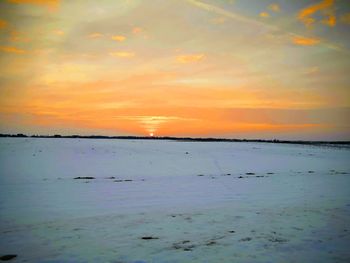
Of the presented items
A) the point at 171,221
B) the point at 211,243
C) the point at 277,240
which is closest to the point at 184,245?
the point at 211,243

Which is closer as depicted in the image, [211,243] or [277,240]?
[211,243]

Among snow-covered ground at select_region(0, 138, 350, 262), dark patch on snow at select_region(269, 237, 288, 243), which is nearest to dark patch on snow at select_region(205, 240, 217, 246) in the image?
snow-covered ground at select_region(0, 138, 350, 262)

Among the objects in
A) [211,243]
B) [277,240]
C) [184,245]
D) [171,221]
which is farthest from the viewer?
[171,221]

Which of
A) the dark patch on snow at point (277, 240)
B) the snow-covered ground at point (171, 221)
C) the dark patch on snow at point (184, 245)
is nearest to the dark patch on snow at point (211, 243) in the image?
the snow-covered ground at point (171, 221)

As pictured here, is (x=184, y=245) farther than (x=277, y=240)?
No

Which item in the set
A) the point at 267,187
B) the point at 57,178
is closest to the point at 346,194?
the point at 267,187

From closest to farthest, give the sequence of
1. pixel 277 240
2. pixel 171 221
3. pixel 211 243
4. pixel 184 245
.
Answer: pixel 184 245
pixel 211 243
pixel 277 240
pixel 171 221

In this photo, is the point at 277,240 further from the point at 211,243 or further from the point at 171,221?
the point at 171,221

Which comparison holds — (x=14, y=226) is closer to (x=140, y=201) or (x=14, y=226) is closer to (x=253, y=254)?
(x=140, y=201)

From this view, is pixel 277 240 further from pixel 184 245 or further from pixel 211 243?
pixel 184 245

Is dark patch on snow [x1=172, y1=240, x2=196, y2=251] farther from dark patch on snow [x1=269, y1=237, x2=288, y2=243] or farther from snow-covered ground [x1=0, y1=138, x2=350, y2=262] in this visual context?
dark patch on snow [x1=269, y1=237, x2=288, y2=243]

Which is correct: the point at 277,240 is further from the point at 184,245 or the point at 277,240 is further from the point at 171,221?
the point at 171,221

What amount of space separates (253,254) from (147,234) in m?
2.81

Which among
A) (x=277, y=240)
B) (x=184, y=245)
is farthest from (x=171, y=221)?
(x=277, y=240)
